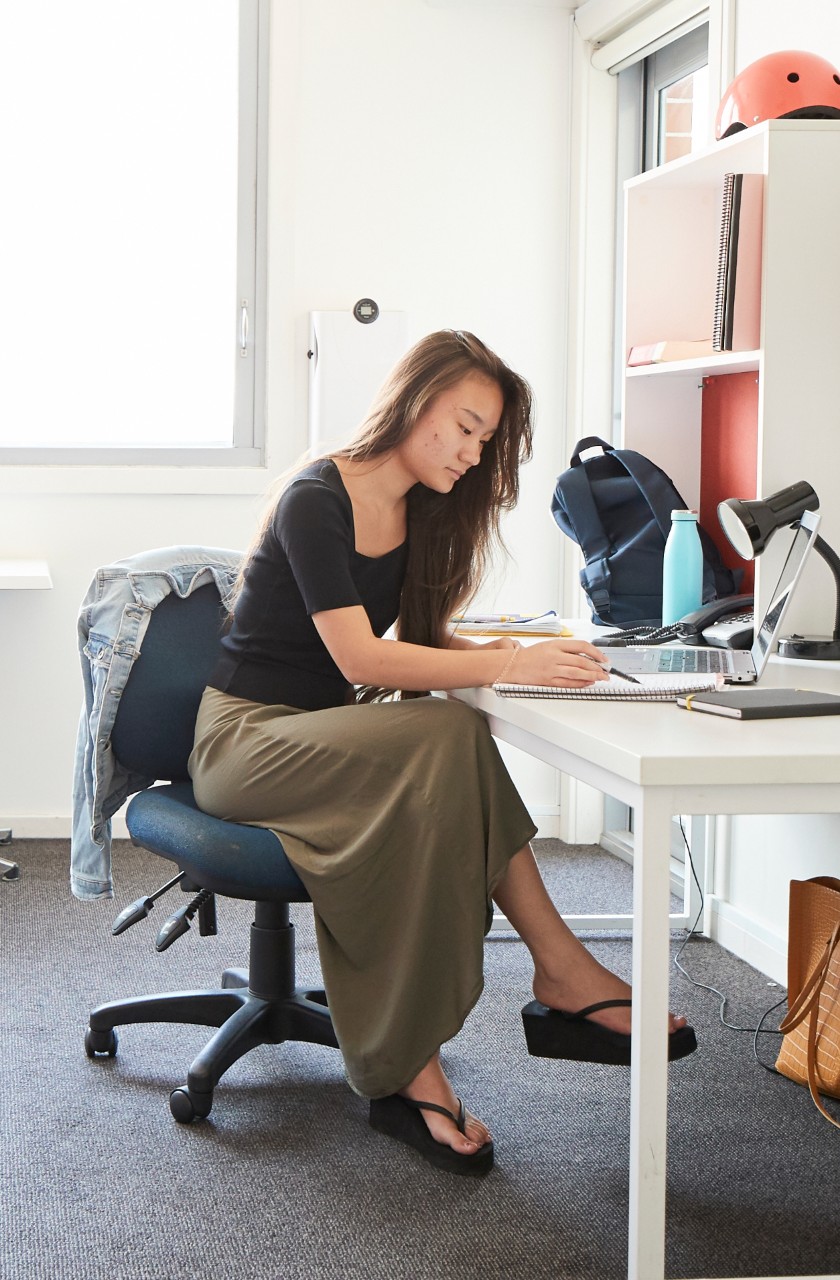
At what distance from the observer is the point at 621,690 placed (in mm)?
1603

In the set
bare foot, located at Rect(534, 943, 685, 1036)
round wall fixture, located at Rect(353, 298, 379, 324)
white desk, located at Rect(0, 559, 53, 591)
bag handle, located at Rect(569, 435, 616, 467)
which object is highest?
round wall fixture, located at Rect(353, 298, 379, 324)

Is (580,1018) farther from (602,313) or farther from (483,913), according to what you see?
(602,313)

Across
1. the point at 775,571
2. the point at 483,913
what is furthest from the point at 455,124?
the point at 483,913

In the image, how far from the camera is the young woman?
1.68 meters

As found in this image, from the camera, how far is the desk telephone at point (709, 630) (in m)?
2.12

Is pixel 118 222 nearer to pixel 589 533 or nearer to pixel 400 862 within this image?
pixel 589 533

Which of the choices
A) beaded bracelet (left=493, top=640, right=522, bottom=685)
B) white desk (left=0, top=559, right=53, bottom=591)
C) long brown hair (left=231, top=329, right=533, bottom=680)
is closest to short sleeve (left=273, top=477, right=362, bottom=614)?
long brown hair (left=231, top=329, right=533, bottom=680)

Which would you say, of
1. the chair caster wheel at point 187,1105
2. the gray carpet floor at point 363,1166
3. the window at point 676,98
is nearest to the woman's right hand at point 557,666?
the gray carpet floor at point 363,1166

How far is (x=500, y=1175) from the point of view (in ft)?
5.85

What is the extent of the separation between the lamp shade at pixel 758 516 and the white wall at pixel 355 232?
6.60ft

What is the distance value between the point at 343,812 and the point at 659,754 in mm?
607

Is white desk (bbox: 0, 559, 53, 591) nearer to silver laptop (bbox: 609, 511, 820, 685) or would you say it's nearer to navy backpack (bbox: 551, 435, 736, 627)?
navy backpack (bbox: 551, 435, 736, 627)

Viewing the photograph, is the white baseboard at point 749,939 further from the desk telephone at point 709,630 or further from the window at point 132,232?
the window at point 132,232

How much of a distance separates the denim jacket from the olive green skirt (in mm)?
392
